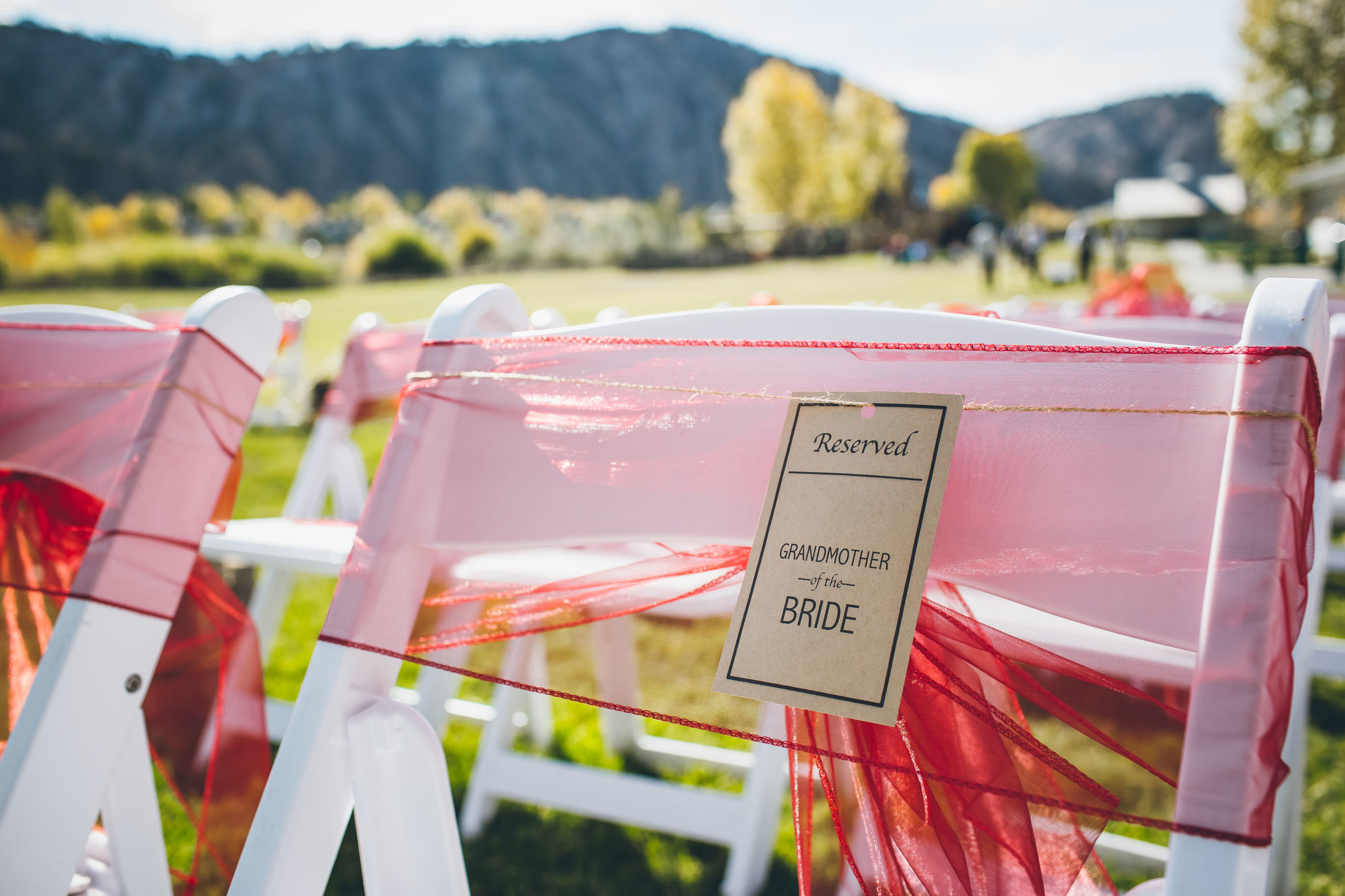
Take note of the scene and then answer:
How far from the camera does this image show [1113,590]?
687 mm

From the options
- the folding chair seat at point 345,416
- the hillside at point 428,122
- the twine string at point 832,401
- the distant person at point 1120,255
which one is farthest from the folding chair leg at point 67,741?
the hillside at point 428,122

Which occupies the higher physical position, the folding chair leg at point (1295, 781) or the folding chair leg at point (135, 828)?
Answer: the folding chair leg at point (1295, 781)

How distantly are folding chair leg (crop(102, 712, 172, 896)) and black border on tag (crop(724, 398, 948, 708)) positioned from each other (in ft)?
3.11

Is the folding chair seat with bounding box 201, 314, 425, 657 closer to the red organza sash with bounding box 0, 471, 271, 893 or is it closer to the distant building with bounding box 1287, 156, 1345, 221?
the red organza sash with bounding box 0, 471, 271, 893

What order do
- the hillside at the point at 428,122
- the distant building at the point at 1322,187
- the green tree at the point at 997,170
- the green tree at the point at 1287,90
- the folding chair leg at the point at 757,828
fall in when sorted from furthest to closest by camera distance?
1. the green tree at the point at 997,170
2. the hillside at the point at 428,122
3. the green tree at the point at 1287,90
4. the distant building at the point at 1322,187
5. the folding chair leg at the point at 757,828

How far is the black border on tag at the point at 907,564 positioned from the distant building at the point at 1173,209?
251ft

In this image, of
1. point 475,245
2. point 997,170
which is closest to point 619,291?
point 475,245

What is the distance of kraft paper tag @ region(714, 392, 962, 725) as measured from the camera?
694mm

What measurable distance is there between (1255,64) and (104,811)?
38078 millimetres

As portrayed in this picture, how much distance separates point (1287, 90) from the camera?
97.5 feet

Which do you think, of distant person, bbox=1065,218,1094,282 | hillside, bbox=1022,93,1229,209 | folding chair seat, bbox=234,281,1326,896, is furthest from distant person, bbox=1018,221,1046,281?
hillside, bbox=1022,93,1229,209

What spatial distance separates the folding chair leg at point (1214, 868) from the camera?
0.58 metres

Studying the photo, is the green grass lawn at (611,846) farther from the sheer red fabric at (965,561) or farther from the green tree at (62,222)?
Result: the green tree at (62,222)

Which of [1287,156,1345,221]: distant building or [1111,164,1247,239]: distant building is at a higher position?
[1111,164,1247,239]: distant building
